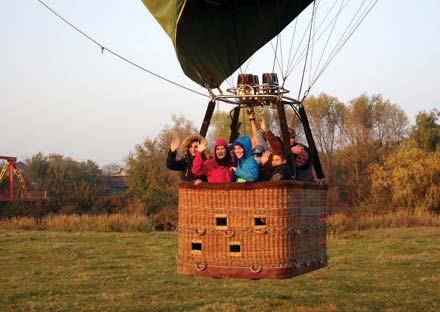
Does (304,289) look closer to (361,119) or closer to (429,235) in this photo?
(429,235)

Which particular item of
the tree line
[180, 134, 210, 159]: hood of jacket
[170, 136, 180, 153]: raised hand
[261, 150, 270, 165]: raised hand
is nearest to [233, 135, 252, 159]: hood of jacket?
[261, 150, 270, 165]: raised hand

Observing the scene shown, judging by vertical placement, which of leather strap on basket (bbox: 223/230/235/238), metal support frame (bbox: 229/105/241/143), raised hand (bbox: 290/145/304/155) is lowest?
leather strap on basket (bbox: 223/230/235/238)

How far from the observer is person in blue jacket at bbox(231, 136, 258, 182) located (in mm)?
4828

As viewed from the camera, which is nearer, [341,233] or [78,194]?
[341,233]

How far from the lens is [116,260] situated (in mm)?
A: 15820

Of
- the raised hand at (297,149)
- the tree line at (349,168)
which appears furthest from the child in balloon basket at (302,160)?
the tree line at (349,168)

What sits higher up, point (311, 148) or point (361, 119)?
point (361, 119)

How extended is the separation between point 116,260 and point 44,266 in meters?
1.75

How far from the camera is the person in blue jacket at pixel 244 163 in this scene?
483cm

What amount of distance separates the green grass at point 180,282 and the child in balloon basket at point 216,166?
16.8 feet

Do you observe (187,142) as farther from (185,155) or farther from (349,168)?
(349,168)

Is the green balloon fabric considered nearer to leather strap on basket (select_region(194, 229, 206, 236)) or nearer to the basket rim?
the basket rim

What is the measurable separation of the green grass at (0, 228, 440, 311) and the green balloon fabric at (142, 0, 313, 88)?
4.63m

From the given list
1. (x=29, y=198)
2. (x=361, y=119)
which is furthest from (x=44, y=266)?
(x=361, y=119)
